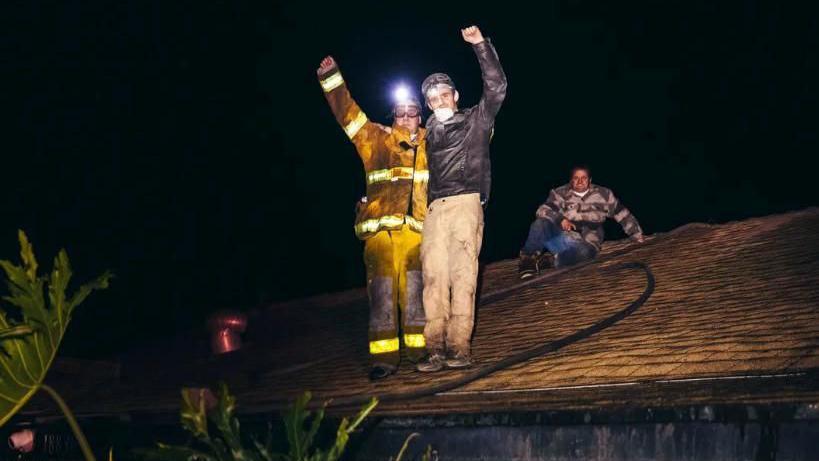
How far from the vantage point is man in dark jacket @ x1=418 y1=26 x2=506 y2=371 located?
231 inches

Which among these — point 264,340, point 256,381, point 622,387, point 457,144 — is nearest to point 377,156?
point 457,144

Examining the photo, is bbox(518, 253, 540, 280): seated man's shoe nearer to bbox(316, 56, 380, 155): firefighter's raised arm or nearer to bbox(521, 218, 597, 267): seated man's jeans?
bbox(521, 218, 597, 267): seated man's jeans

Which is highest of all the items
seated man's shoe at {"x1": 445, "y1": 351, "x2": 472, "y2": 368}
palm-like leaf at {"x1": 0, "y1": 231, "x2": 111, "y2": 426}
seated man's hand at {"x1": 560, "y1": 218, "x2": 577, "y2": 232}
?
palm-like leaf at {"x1": 0, "y1": 231, "x2": 111, "y2": 426}

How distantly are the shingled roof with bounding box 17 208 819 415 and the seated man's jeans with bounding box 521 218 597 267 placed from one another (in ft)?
0.71

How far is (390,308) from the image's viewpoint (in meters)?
6.39

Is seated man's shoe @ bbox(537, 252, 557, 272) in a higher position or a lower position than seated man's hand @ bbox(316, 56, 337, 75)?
lower

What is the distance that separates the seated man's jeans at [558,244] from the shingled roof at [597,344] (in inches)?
8.5

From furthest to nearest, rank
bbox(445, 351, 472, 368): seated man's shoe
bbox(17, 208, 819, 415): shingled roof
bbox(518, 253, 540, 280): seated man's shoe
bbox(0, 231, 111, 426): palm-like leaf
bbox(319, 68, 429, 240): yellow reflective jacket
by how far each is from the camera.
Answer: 1. bbox(518, 253, 540, 280): seated man's shoe
2. bbox(319, 68, 429, 240): yellow reflective jacket
3. bbox(445, 351, 472, 368): seated man's shoe
4. bbox(17, 208, 819, 415): shingled roof
5. bbox(0, 231, 111, 426): palm-like leaf

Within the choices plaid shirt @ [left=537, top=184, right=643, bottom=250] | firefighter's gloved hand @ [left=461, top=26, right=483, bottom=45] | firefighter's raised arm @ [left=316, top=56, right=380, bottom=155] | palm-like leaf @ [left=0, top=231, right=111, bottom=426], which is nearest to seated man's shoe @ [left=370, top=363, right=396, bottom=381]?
firefighter's raised arm @ [left=316, top=56, right=380, bottom=155]

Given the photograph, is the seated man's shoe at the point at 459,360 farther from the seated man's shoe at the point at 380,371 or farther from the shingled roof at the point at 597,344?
the seated man's shoe at the point at 380,371

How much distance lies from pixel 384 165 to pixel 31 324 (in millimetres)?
3438

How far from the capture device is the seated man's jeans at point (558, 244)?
9.22 metres

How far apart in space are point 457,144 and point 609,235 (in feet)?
115

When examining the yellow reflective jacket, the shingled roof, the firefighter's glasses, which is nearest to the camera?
the shingled roof
